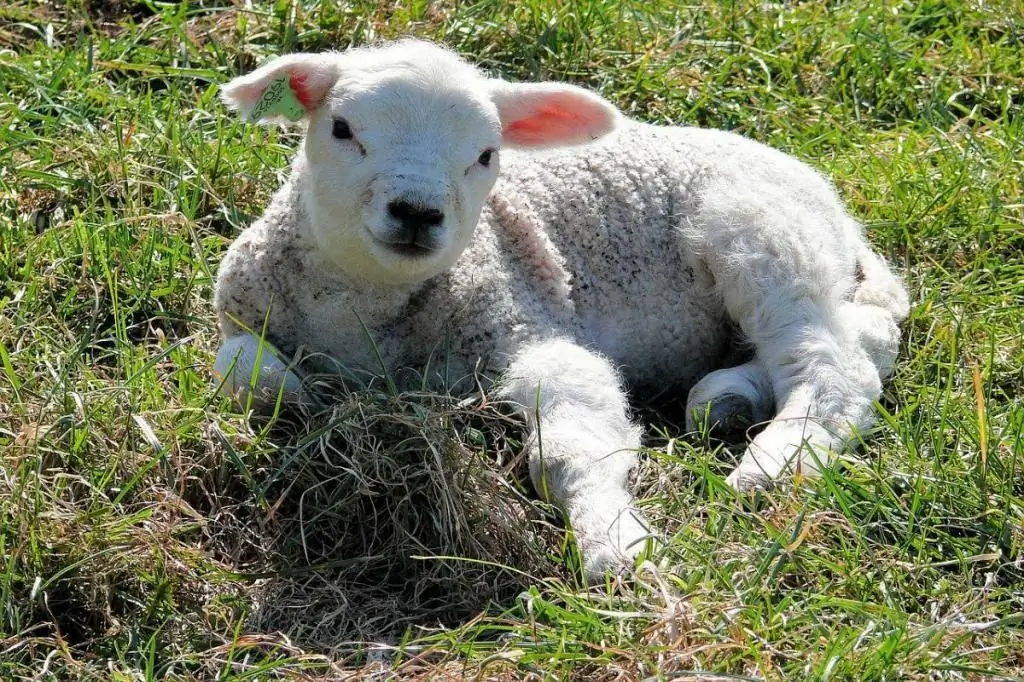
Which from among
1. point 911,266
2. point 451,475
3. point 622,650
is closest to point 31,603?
point 451,475

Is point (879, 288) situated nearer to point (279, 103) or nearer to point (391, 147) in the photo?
point (391, 147)

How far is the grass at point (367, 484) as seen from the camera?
4.10m

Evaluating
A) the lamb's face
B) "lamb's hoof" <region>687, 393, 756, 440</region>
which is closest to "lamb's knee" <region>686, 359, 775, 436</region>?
"lamb's hoof" <region>687, 393, 756, 440</region>

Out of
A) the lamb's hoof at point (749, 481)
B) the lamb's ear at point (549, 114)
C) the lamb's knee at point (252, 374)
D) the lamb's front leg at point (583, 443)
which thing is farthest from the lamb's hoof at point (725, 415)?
the lamb's knee at point (252, 374)

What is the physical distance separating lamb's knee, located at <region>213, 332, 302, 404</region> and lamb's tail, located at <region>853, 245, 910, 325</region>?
2.42 metres

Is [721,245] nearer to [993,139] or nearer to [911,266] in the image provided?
[911,266]

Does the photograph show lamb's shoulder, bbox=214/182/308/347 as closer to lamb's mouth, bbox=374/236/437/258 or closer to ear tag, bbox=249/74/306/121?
ear tag, bbox=249/74/306/121

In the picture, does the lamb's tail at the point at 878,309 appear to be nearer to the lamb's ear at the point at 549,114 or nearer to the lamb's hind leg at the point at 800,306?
the lamb's hind leg at the point at 800,306

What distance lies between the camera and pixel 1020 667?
13.7 ft

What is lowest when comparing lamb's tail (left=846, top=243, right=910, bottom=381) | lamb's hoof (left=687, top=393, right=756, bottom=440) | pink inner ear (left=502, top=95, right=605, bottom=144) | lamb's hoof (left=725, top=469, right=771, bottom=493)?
lamb's hoof (left=687, top=393, right=756, bottom=440)

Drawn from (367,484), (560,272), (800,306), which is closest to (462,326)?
(560,272)

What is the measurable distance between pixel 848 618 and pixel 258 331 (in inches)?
89.3

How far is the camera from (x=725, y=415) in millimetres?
5531

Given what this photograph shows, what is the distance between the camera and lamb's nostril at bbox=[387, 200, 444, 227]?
184 inches
